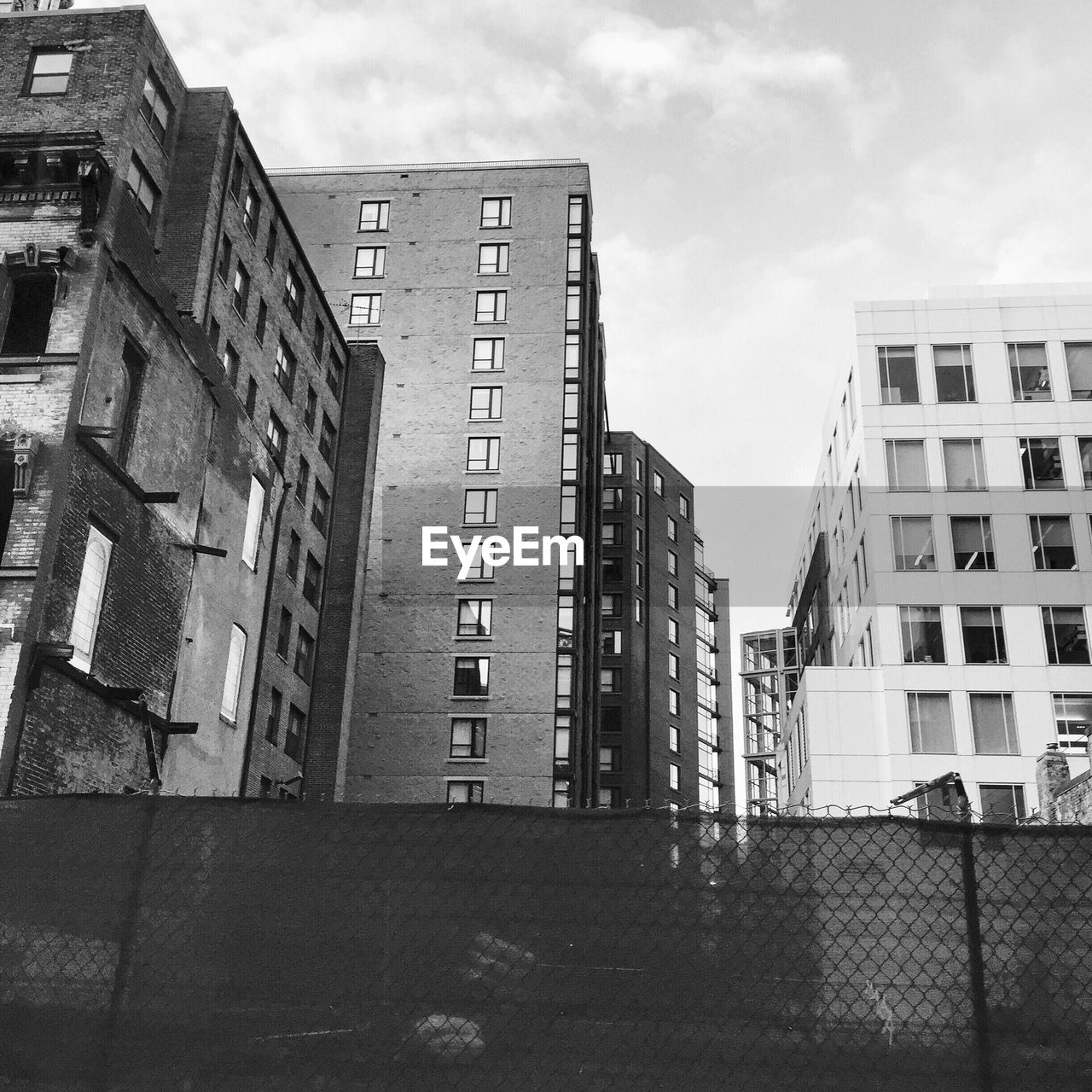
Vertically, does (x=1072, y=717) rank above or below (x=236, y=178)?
below

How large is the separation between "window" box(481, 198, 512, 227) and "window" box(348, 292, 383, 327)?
22.9 ft

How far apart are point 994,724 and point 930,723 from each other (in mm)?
2308

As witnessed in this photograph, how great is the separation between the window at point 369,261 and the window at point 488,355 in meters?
6.95

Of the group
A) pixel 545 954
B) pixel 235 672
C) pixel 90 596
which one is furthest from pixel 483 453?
pixel 545 954

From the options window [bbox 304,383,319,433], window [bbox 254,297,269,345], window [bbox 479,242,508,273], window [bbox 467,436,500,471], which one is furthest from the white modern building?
window [bbox 254,297,269,345]

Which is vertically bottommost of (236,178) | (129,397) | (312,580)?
(129,397)

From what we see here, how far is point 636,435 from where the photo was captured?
87.3 metres

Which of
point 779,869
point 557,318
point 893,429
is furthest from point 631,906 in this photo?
point 557,318

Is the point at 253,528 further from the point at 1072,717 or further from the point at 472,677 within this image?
the point at 1072,717

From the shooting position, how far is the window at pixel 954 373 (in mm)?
49656

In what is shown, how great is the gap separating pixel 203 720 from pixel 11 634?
6584mm

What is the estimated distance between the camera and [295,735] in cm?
4431

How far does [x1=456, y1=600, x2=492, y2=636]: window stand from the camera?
2179 inches

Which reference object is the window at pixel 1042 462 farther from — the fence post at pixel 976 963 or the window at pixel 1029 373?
the fence post at pixel 976 963
